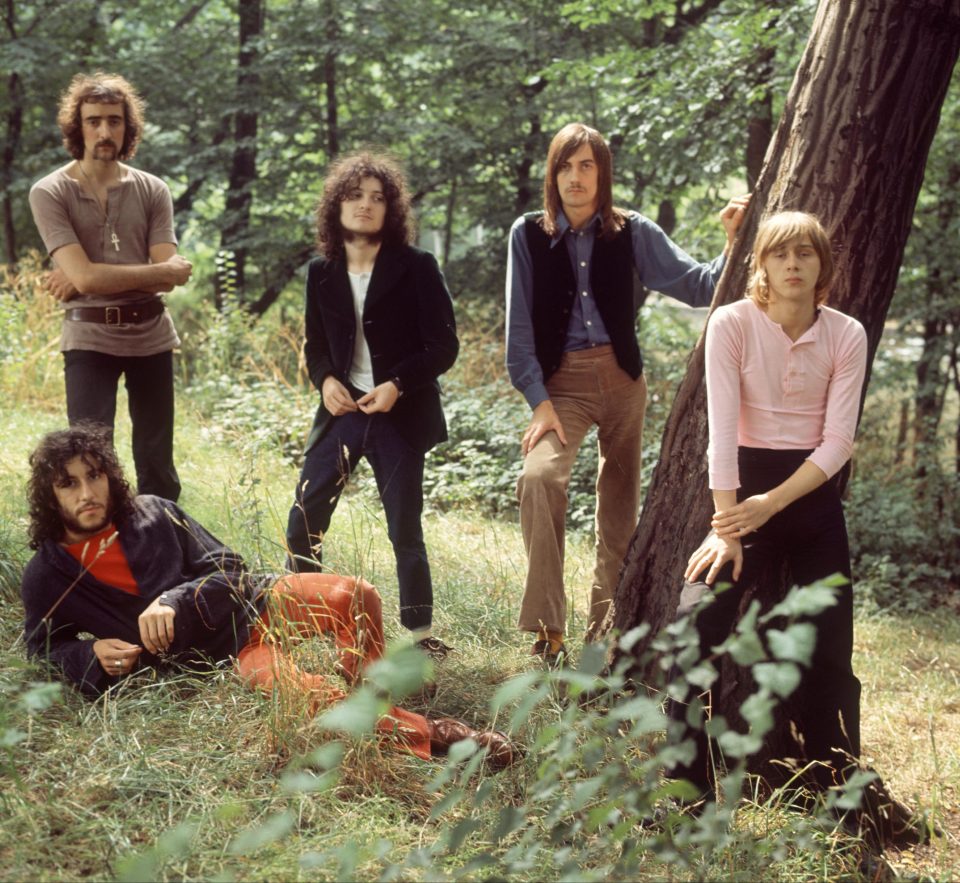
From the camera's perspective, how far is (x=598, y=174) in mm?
3867

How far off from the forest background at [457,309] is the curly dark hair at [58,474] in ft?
1.47

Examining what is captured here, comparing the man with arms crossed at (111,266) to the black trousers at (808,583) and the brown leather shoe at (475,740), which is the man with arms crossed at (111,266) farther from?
the black trousers at (808,583)

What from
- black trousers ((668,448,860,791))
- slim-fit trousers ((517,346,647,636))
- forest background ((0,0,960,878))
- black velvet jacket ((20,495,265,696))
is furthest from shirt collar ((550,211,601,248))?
Answer: black velvet jacket ((20,495,265,696))

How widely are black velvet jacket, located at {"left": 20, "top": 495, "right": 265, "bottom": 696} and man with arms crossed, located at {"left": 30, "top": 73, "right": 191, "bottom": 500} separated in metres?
0.88

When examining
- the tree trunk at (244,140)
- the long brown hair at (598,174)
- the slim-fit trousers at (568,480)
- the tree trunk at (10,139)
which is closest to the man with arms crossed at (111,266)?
the long brown hair at (598,174)

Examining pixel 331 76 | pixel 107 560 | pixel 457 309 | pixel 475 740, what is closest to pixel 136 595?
pixel 107 560

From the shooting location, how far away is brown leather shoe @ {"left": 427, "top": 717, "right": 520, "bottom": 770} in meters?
3.08

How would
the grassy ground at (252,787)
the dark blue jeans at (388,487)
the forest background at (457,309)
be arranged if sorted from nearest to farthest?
the grassy ground at (252,787) < the forest background at (457,309) < the dark blue jeans at (388,487)

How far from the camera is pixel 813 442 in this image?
3.00 meters

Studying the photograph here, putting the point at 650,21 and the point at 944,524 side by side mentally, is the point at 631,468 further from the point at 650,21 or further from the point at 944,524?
the point at 650,21

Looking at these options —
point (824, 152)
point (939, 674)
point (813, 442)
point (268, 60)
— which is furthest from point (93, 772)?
point (268, 60)

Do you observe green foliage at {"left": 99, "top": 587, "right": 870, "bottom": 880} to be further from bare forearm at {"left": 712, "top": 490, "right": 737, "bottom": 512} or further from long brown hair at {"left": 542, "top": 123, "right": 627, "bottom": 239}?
long brown hair at {"left": 542, "top": 123, "right": 627, "bottom": 239}

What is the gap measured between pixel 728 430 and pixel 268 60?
11387 millimetres

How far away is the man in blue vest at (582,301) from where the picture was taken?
3828 mm
